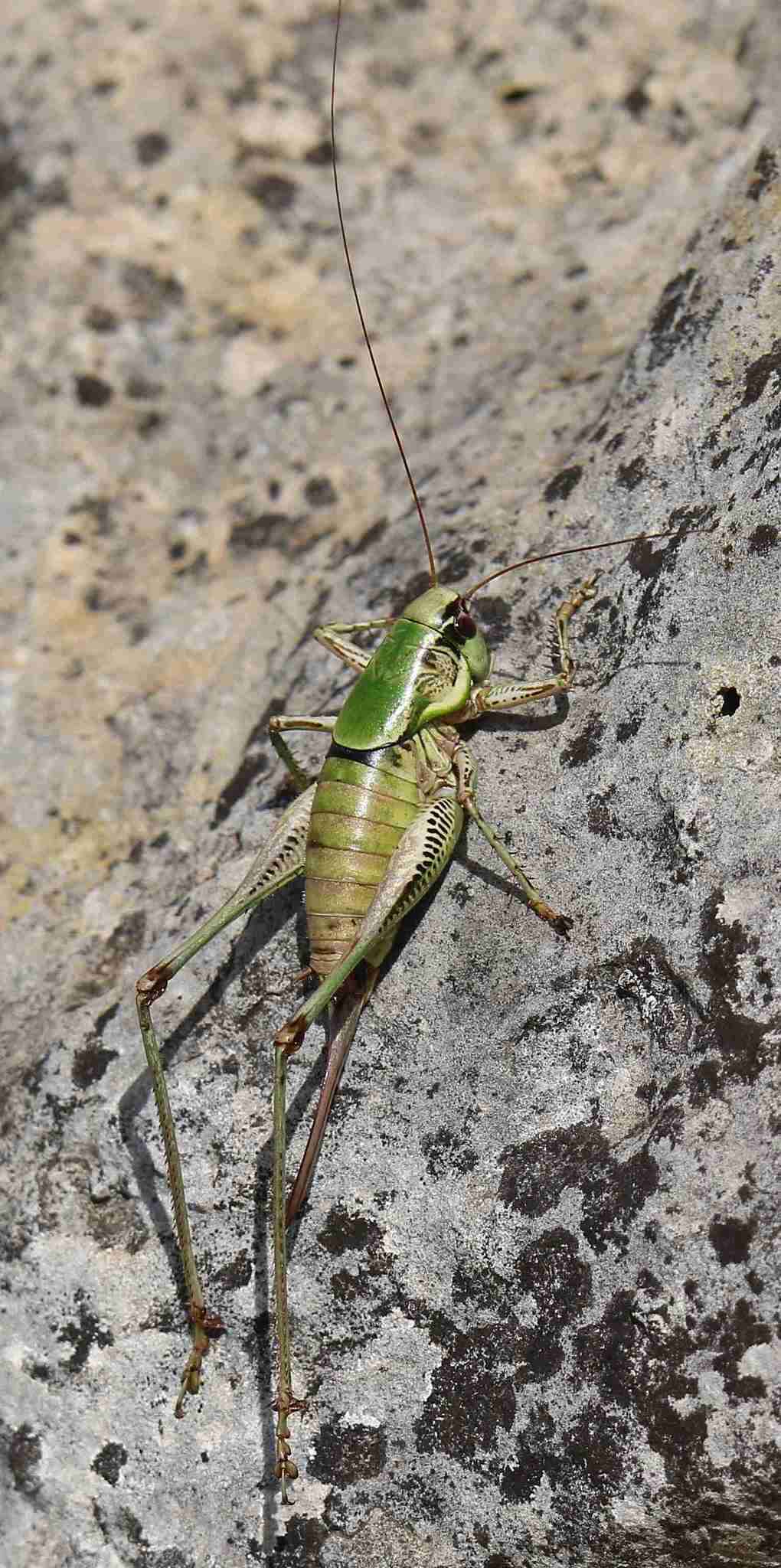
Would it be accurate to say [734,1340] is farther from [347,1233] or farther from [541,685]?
[541,685]

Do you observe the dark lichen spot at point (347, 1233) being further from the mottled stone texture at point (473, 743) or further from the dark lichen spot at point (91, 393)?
the dark lichen spot at point (91, 393)

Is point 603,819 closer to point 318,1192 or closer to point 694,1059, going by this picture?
point 694,1059

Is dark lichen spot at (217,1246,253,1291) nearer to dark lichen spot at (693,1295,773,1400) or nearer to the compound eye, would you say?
dark lichen spot at (693,1295,773,1400)

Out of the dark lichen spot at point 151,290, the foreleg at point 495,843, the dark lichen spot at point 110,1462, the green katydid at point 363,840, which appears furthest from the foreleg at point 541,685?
the dark lichen spot at point 151,290

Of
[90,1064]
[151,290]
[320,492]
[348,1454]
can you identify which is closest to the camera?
[348,1454]

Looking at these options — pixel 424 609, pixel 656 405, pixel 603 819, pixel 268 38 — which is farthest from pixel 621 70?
pixel 603 819

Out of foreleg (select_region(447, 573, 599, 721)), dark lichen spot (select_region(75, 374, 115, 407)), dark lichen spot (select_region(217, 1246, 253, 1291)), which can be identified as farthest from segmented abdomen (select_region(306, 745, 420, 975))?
dark lichen spot (select_region(75, 374, 115, 407))

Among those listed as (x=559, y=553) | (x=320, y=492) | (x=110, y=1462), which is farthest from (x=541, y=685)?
(x=110, y=1462)
